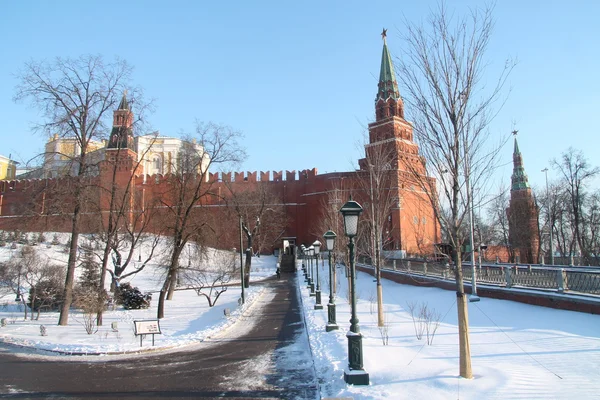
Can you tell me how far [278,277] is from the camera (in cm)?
3725

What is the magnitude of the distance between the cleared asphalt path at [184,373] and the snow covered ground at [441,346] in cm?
48

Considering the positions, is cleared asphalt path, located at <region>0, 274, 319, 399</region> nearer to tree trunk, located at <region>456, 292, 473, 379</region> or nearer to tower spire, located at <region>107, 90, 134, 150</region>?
tree trunk, located at <region>456, 292, 473, 379</region>

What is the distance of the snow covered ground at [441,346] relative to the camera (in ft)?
19.6

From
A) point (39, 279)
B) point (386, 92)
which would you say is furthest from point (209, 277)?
point (386, 92)

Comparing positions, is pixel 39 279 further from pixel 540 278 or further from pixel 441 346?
pixel 540 278

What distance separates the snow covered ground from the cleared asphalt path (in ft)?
1.56

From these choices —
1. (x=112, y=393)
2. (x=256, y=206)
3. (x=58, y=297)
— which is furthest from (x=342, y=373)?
(x=256, y=206)

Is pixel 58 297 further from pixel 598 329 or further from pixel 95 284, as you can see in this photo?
pixel 598 329

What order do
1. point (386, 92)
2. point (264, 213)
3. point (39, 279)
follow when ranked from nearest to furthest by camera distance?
point (39, 279), point (386, 92), point (264, 213)

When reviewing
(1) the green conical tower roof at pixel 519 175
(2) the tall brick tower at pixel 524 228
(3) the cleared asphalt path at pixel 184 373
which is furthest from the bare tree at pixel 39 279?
(1) the green conical tower roof at pixel 519 175

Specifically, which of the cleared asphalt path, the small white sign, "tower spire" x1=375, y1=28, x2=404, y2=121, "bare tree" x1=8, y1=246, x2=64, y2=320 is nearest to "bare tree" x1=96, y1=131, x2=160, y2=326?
"bare tree" x1=8, y1=246, x2=64, y2=320

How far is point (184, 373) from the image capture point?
27.2 feet

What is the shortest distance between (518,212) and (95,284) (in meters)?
39.0

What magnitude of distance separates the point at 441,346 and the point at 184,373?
506cm
